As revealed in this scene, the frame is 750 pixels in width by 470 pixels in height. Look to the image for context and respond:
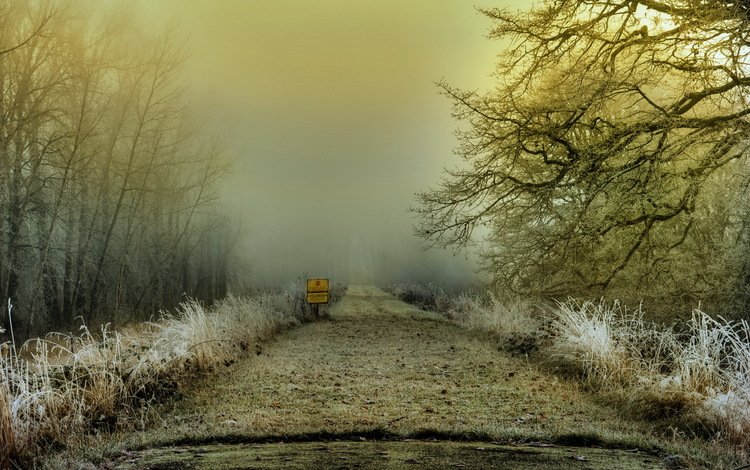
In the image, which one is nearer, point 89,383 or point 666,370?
point 89,383

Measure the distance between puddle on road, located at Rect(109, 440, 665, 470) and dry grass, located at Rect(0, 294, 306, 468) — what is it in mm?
919

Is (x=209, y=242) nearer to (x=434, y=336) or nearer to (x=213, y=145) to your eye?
(x=213, y=145)

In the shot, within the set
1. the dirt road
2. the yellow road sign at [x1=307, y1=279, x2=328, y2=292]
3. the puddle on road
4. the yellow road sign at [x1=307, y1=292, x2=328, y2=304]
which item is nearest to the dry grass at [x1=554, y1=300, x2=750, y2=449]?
the dirt road

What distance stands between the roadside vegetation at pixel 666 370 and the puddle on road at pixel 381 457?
1.18 m

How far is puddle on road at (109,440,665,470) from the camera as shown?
5340 mm

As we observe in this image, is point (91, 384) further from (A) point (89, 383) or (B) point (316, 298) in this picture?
(B) point (316, 298)

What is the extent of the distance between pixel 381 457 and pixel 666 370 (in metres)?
5.41

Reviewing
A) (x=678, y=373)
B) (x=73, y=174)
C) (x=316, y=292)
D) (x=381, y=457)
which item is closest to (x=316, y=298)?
(x=316, y=292)

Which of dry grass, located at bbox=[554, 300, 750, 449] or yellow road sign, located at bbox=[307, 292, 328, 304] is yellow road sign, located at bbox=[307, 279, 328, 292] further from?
dry grass, located at bbox=[554, 300, 750, 449]

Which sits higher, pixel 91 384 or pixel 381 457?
pixel 91 384

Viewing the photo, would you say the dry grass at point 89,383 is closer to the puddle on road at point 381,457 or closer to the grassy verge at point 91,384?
the grassy verge at point 91,384

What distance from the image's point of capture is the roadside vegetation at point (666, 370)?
647cm

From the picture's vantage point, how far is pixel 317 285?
2425 cm

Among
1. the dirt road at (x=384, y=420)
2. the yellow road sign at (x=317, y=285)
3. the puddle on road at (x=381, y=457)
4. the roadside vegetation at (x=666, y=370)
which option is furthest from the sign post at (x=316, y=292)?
the puddle on road at (x=381, y=457)
